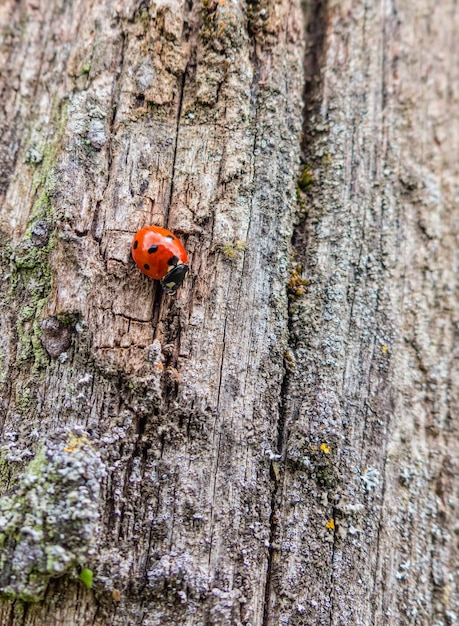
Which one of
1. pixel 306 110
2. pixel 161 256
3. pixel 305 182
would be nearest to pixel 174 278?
pixel 161 256

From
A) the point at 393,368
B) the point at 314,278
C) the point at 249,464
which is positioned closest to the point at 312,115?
the point at 314,278

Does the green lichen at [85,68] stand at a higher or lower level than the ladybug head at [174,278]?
higher

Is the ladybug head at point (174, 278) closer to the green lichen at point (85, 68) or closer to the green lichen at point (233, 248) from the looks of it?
the green lichen at point (233, 248)

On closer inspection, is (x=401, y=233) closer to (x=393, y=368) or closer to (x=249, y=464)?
(x=393, y=368)

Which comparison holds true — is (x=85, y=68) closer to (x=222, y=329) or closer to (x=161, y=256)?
(x=161, y=256)

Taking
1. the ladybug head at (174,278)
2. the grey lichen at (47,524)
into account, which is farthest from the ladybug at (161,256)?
the grey lichen at (47,524)

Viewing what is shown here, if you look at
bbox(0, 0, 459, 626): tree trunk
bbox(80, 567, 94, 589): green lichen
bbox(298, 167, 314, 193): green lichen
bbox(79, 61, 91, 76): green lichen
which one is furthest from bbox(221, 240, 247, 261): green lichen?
bbox(80, 567, 94, 589): green lichen
